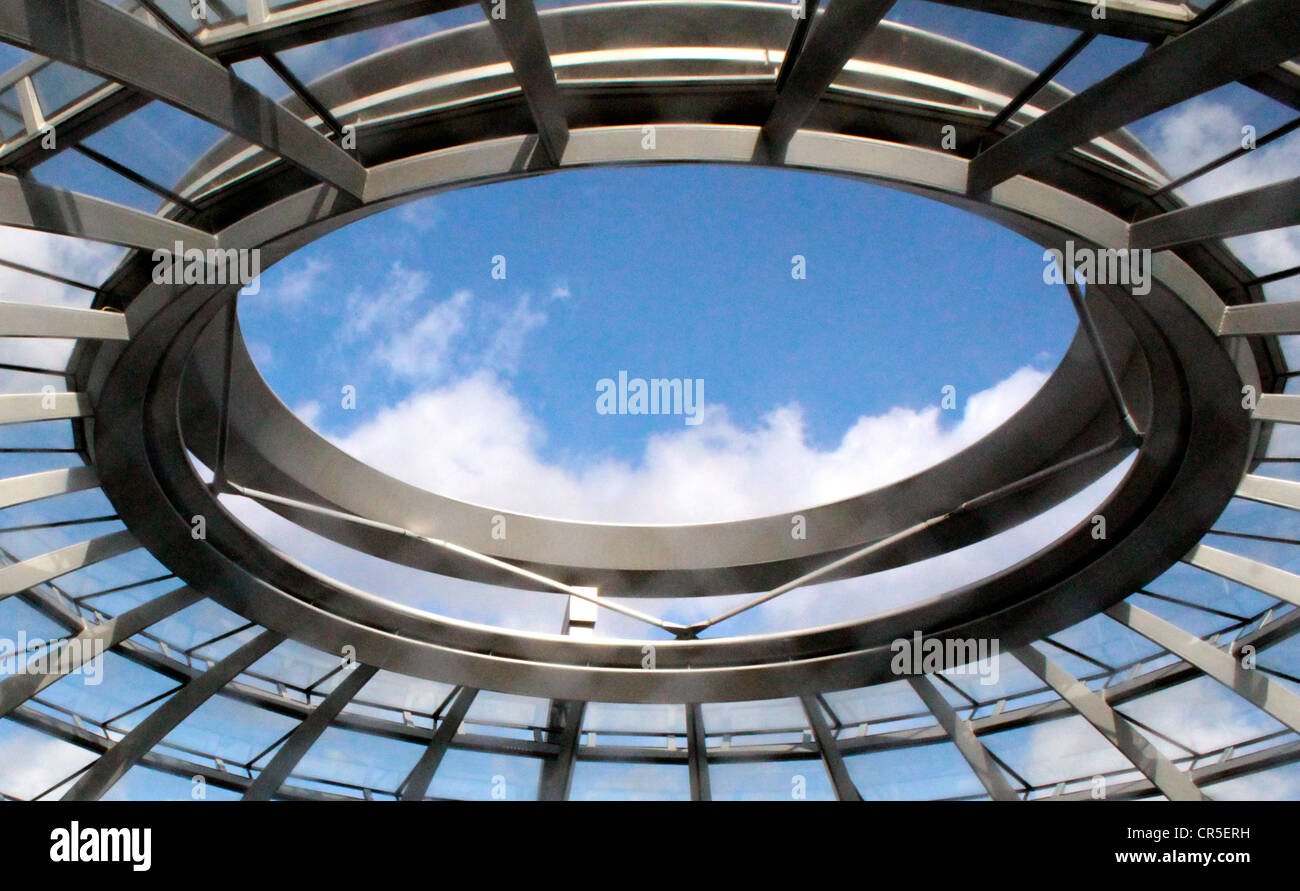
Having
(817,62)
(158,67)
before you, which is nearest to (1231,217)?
(817,62)

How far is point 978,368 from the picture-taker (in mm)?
17859

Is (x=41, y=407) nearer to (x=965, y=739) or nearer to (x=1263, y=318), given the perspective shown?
(x=1263, y=318)

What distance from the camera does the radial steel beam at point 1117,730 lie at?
1786cm

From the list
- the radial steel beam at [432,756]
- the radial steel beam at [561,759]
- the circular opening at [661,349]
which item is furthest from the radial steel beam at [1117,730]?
the radial steel beam at [432,756]

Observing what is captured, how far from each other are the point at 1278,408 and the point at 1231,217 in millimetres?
4266

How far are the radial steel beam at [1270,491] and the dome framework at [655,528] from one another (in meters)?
0.08

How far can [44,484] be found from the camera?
45.2ft

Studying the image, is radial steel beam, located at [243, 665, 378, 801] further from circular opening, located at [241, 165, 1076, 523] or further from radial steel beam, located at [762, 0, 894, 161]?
radial steel beam, located at [762, 0, 894, 161]

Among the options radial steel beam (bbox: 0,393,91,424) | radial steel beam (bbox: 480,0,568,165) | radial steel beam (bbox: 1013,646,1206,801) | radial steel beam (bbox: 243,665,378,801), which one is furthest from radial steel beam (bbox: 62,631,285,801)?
radial steel beam (bbox: 1013,646,1206,801)

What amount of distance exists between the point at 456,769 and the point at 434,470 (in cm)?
904

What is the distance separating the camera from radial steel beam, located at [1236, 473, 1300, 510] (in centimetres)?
1323

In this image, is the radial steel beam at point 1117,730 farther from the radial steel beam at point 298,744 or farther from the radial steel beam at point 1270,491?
the radial steel beam at point 298,744
